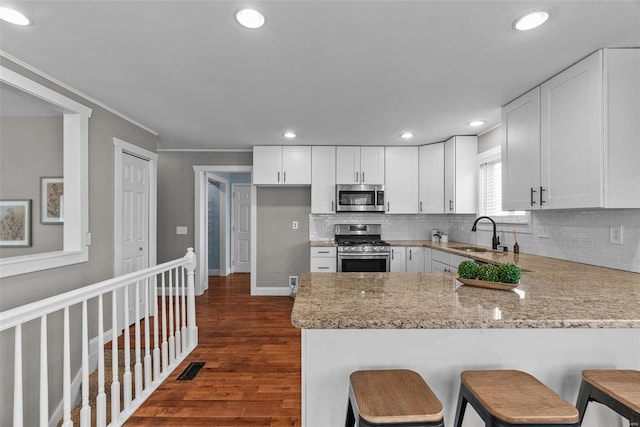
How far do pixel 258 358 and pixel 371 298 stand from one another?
6.22 ft

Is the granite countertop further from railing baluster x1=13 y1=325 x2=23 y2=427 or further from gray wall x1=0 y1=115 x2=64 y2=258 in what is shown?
gray wall x1=0 y1=115 x2=64 y2=258

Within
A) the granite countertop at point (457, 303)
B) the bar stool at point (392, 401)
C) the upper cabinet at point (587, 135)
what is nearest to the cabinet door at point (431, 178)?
A: the upper cabinet at point (587, 135)

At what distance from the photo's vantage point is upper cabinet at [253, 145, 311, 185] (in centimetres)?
446

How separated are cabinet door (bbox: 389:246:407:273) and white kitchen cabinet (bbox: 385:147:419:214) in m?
0.57

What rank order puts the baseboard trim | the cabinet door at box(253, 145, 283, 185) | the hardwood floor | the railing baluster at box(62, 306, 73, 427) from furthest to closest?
the baseboard trim, the cabinet door at box(253, 145, 283, 185), the hardwood floor, the railing baluster at box(62, 306, 73, 427)

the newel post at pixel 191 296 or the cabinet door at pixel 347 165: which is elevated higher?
the cabinet door at pixel 347 165

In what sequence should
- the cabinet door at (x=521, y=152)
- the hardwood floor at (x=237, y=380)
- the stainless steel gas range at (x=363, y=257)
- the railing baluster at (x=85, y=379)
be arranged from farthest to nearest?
the stainless steel gas range at (x=363, y=257) < the cabinet door at (x=521, y=152) < the hardwood floor at (x=237, y=380) < the railing baluster at (x=85, y=379)

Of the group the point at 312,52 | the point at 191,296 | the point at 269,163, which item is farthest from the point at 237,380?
the point at 269,163

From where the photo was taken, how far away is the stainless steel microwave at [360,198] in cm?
446

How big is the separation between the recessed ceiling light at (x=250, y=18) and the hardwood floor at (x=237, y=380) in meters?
2.31

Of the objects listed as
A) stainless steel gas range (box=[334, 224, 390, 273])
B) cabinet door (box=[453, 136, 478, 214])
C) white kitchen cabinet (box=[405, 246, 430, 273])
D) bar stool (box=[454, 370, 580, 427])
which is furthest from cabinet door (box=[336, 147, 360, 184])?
bar stool (box=[454, 370, 580, 427])

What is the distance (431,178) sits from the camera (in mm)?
4375

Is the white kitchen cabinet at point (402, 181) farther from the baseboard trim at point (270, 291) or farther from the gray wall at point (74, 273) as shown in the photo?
the gray wall at point (74, 273)

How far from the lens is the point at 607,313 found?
112cm
